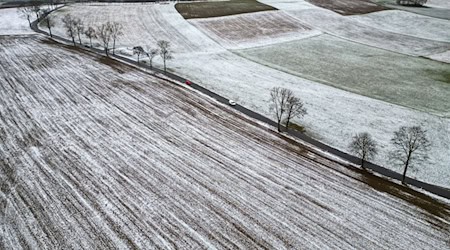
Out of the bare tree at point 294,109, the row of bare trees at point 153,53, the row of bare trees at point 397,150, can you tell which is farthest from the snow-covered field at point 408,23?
the row of bare trees at point 397,150

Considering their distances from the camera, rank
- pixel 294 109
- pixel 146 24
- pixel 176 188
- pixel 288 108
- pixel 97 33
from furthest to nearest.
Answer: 1. pixel 146 24
2. pixel 97 33
3. pixel 294 109
4. pixel 288 108
5. pixel 176 188

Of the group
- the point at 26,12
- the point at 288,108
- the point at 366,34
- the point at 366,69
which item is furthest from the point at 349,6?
the point at 26,12

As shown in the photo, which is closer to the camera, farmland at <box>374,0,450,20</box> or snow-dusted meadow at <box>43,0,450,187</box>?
snow-dusted meadow at <box>43,0,450,187</box>

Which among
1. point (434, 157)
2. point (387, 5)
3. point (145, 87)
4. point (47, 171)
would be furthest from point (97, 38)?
point (387, 5)

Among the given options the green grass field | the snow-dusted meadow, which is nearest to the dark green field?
the snow-dusted meadow

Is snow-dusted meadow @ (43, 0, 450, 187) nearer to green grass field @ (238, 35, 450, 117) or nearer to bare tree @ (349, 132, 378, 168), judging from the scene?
bare tree @ (349, 132, 378, 168)

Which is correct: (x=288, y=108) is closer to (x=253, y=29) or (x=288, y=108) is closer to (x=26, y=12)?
(x=253, y=29)
